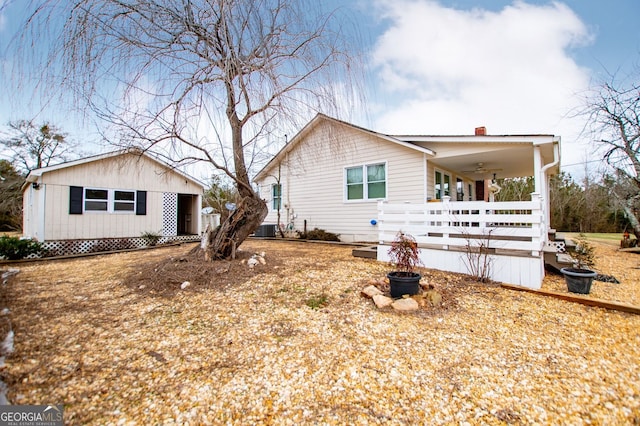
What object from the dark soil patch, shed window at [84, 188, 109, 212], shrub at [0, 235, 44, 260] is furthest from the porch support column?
shrub at [0, 235, 44, 260]

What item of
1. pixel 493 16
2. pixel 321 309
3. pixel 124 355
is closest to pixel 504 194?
pixel 493 16

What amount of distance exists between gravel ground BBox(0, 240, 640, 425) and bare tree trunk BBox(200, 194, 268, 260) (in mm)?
1505

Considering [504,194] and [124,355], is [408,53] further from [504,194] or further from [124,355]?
[504,194]

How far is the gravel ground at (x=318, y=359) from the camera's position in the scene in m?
1.83

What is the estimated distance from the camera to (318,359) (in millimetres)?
2416

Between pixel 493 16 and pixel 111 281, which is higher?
pixel 493 16

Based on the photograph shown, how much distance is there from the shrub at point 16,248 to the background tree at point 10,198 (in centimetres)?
1553

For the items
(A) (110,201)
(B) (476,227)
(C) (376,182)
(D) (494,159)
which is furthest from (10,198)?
(D) (494,159)

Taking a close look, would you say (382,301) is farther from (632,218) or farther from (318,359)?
(632,218)

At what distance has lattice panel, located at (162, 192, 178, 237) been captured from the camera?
11.7 metres

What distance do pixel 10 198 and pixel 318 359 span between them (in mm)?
26027

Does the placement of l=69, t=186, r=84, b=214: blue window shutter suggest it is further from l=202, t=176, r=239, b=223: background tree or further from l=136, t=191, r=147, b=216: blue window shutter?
l=202, t=176, r=239, b=223: background tree

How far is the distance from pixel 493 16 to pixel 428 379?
7663 mm

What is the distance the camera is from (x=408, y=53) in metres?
5.02
